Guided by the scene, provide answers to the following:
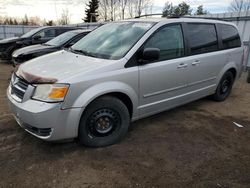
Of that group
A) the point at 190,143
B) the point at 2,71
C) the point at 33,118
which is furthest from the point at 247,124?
the point at 2,71

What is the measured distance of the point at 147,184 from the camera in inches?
101

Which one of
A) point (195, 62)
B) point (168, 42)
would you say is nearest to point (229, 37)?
point (195, 62)

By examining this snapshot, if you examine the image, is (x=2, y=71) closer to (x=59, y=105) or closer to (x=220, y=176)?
(x=59, y=105)

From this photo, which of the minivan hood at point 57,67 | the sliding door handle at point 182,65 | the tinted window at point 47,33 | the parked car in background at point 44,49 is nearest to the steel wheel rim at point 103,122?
the minivan hood at point 57,67

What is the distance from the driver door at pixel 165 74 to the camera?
3.56m

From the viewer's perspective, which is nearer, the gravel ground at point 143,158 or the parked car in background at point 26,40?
the gravel ground at point 143,158

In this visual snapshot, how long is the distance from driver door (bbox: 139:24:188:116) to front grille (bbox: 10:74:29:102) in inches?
62.3

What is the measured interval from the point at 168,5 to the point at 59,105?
3055cm

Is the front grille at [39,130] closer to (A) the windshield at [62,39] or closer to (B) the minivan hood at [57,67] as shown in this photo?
(B) the minivan hood at [57,67]

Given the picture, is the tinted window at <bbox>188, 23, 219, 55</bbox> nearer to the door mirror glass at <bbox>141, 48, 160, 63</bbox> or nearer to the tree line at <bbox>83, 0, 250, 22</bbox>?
the door mirror glass at <bbox>141, 48, 160, 63</bbox>

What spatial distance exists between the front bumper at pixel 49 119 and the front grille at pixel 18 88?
12 cm

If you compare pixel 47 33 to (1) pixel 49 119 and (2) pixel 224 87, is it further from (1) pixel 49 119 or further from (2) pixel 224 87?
(1) pixel 49 119

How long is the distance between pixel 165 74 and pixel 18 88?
2169 mm

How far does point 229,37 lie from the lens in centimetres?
518
